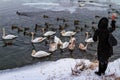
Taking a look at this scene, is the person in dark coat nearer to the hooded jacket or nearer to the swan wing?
the hooded jacket

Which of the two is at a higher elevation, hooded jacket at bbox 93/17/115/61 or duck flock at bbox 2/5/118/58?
hooded jacket at bbox 93/17/115/61

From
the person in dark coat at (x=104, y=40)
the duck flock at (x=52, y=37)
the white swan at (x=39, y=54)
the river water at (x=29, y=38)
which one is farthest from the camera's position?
the duck flock at (x=52, y=37)

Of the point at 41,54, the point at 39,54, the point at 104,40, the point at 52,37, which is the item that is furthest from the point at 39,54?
the point at 104,40

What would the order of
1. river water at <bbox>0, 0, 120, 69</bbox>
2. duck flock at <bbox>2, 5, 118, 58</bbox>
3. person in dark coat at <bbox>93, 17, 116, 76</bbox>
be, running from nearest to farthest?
person in dark coat at <bbox>93, 17, 116, 76</bbox> < river water at <bbox>0, 0, 120, 69</bbox> < duck flock at <bbox>2, 5, 118, 58</bbox>

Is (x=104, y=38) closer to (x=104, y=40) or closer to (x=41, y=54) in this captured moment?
(x=104, y=40)

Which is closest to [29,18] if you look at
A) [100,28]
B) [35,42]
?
[35,42]

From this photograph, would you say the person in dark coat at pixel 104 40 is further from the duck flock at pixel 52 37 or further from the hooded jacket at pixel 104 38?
the duck flock at pixel 52 37

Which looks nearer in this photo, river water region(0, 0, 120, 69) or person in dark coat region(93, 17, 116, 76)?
person in dark coat region(93, 17, 116, 76)

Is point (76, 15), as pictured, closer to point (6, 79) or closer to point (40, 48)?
point (40, 48)

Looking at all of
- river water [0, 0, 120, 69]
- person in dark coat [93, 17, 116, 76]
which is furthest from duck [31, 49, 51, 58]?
person in dark coat [93, 17, 116, 76]

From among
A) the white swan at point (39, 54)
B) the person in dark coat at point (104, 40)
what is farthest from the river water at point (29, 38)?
the person in dark coat at point (104, 40)

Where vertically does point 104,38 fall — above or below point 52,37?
above

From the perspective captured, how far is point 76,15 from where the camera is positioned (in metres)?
25.7

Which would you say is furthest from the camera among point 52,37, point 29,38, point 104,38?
point 52,37
